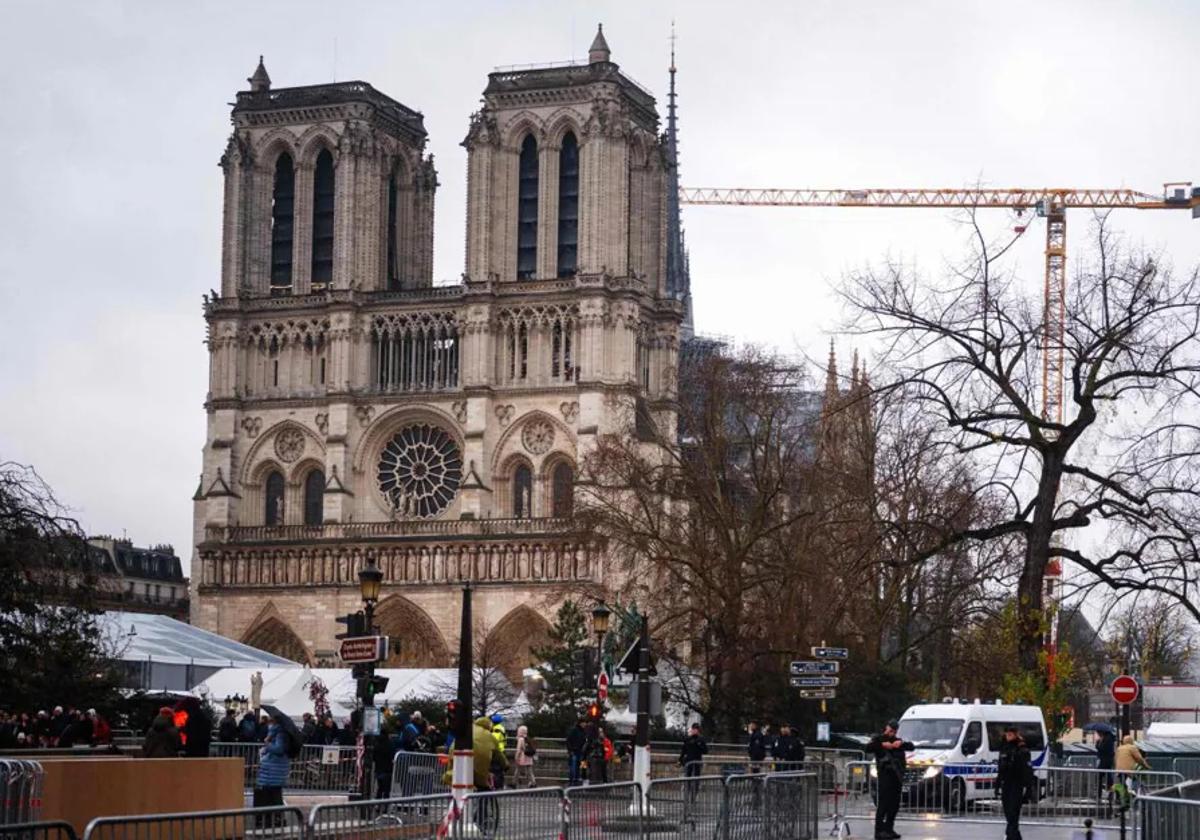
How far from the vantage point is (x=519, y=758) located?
35.0 m

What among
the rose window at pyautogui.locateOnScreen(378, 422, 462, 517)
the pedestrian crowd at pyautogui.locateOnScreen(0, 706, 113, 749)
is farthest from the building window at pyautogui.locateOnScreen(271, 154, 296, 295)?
the pedestrian crowd at pyautogui.locateOnScreen(0, 706, 113, 749)

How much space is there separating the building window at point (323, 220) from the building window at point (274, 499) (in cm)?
777

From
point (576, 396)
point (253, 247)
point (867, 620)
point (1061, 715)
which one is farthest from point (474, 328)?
point (1061, 715)

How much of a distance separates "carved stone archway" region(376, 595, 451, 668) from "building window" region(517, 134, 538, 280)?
513 inches

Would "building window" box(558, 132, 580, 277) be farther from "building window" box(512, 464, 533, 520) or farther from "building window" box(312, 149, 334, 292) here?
"building window" box(312, 149, 334, 292)

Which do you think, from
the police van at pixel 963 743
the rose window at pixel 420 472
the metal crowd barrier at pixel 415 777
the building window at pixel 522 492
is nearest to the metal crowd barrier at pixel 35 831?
the metal crowd barrier at pixel 415 777

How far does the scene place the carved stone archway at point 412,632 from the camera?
82.1 meters

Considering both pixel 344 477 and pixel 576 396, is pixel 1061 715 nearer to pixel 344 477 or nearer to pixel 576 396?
pixel 576 396

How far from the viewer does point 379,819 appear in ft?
51.1

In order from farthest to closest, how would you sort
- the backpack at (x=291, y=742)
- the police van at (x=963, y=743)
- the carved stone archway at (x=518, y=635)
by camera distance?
the carved stone archway at (x=518, y=635), the police van at (x=963, y=743), the backpack at (x=291, y=742)

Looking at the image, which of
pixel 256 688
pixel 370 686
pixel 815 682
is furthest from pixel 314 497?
pixel 370 686

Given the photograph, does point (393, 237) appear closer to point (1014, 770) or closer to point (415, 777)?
point (415, 777)

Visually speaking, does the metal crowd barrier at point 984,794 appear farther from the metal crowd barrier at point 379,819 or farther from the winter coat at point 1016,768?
the metal crowd barrier at point 379,819

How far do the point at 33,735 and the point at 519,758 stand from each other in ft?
24.0
